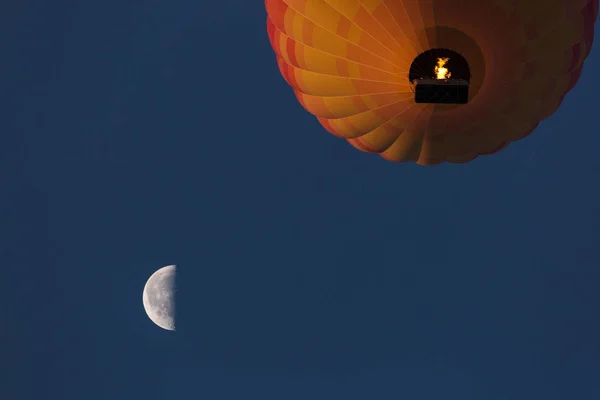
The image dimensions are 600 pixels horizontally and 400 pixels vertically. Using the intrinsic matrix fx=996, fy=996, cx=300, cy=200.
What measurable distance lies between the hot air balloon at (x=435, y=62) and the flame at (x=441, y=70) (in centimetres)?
2

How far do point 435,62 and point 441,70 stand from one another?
16 centimetres

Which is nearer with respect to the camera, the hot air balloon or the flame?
the hot air balloon

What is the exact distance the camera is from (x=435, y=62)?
51.3 ft

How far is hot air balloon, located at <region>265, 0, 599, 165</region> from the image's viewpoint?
50.3 ft

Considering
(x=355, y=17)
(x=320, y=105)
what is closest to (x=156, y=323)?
(x=320, y=105)

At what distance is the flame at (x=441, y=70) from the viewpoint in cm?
1565

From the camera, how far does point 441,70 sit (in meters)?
15.7

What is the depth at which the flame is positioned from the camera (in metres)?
15.6

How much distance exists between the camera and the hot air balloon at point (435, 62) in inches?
603

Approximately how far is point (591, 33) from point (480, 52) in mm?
2394

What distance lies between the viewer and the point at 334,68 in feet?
53.8

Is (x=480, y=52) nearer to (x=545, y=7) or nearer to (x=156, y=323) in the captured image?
(x=545, y=7)

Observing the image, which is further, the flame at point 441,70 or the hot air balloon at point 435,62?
the flame at point 441,70

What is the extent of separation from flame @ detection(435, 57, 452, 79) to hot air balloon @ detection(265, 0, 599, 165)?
0.05 feet
